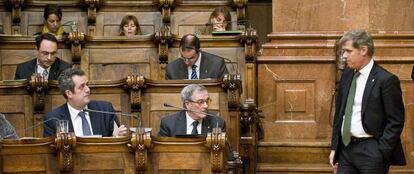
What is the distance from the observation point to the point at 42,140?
3984 millimetres

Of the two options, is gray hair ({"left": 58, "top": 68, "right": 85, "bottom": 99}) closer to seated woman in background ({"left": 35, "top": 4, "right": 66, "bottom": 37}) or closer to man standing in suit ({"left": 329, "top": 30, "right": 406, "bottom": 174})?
man standing in suit ({"left": 329, "top": 30, "right": 406, "bottom": 174})

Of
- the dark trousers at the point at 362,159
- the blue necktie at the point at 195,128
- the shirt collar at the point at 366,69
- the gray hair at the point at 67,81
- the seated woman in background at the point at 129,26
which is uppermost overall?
the seated woman in background at the point at 129,26

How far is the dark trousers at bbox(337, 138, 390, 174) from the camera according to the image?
145 inches

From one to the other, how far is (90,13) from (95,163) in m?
2.45

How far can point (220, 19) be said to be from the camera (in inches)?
235

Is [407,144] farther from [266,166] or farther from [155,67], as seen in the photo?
[155,67]

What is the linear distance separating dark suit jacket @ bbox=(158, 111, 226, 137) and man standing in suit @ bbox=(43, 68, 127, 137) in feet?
0.76

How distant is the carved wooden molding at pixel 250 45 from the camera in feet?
17.6

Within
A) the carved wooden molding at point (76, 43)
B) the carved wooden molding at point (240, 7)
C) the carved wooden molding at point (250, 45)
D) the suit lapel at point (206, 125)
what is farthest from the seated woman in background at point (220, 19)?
the suit lapel at point (206, 125)

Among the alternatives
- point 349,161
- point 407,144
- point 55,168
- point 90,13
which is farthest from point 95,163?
point 90,13

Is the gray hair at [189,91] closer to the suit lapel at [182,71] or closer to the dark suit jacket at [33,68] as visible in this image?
the suit lapel at [182,71]

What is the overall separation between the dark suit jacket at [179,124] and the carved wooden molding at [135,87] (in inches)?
14.7

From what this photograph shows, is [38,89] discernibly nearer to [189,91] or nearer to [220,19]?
[189,91]

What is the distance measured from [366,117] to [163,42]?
77.9 inches
